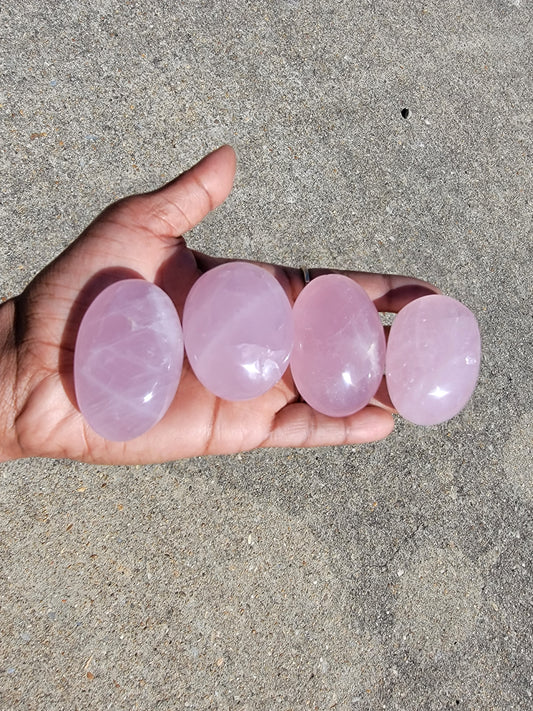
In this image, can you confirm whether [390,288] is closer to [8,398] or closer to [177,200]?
[177,200]

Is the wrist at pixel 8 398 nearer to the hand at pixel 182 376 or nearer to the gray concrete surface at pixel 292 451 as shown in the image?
the hand at pixel 182 376

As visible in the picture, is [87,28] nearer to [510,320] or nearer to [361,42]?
[361,42]

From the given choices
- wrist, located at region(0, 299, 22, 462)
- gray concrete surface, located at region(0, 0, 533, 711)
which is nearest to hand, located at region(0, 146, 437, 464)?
wrist, located at region(0, 299, 22, 462)

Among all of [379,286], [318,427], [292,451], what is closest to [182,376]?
[318,427]

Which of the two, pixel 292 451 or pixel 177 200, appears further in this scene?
pixel 292 451

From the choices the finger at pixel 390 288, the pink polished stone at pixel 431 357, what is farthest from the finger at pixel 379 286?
the pink polished stone at pixel 431 357

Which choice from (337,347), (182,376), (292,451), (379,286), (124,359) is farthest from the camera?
(292,451)

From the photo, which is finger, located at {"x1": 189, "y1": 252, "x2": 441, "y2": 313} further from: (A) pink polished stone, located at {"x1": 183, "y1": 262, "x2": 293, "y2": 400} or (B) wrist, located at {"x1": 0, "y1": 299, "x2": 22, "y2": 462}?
(B) wrist, located at {"x1": 0, "y1": 299, "x2": 22, "y2": 462}

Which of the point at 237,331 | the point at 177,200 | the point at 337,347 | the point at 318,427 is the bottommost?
the point at 318,427
